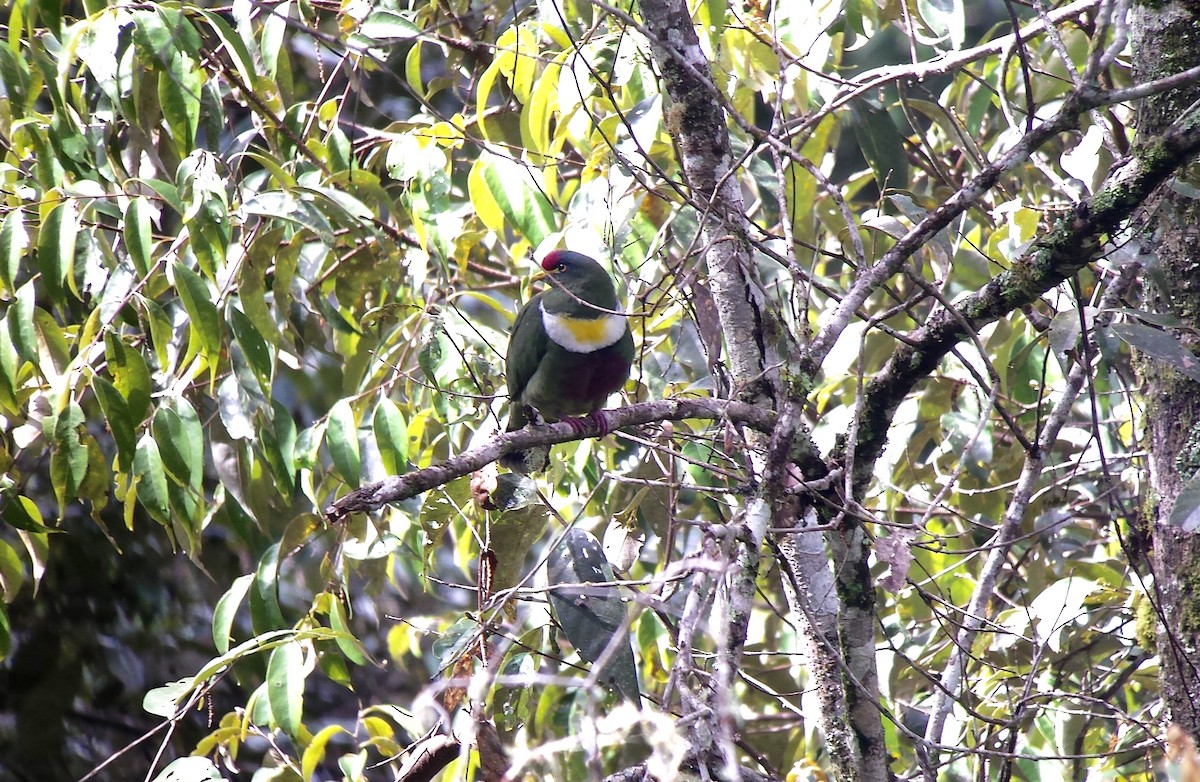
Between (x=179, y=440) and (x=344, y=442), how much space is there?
38 centimetres

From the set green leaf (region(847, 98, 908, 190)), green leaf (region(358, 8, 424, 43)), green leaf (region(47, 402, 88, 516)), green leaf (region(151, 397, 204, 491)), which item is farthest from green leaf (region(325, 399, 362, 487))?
green leaf (region(847, 98, 908, 190))

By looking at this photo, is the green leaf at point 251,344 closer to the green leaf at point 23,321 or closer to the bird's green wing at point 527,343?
the green leaf at point 23,321

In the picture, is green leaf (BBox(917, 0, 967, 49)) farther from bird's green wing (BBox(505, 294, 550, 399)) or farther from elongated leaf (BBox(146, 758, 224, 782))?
elongated leaf (BBox(146, 758, 224, 782))

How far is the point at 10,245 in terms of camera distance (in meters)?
2.48

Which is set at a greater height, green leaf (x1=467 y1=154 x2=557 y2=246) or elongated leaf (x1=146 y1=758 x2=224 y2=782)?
green leaf (x1=467 y1=154 x2=557 y2=246)

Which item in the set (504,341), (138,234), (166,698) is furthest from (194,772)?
(504,341)

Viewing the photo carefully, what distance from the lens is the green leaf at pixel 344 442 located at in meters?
2.69

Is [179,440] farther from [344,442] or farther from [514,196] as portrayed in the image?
[514,196]

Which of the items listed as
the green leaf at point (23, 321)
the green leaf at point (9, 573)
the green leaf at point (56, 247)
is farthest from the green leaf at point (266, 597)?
the green leaf at point (56, 247)

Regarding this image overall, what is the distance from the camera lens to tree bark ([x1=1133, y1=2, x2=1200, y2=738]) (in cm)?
215

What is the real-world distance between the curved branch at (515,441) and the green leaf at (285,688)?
22.0 inches

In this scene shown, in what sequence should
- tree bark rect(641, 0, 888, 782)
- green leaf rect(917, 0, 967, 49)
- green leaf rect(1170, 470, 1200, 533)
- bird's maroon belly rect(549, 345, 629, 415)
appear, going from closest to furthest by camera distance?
1. green leaf rect(1170, 470, 1200, 533)
2. tree bark rect(641, 0, 888, 782)
3. green leaf rect(917, 0, 967, 49)
4. bird's maroon belly rect(549, 345, 629, 415)

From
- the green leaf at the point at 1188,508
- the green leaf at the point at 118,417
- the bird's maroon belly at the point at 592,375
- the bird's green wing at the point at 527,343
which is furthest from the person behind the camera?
the bird's green wing at the point at 527,343

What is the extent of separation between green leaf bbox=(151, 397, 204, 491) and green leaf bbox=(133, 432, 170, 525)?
0.03 metres
